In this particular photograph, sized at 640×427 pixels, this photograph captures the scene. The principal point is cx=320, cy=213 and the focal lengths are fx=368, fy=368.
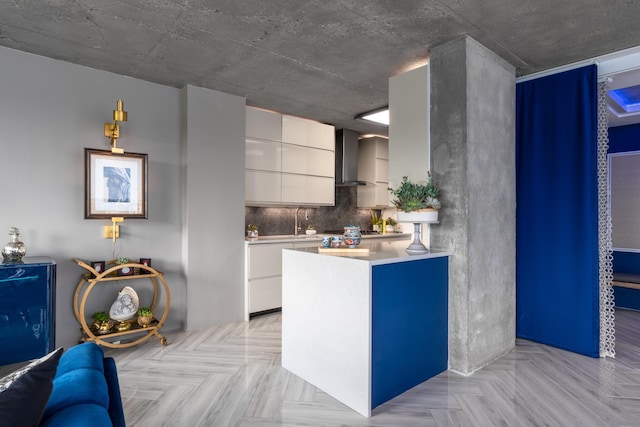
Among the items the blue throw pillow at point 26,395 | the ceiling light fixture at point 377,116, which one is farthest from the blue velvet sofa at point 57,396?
the ceiling light fixture at point 377,116

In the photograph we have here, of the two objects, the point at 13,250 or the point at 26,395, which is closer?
the point at 26,395

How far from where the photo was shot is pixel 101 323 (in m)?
3.28

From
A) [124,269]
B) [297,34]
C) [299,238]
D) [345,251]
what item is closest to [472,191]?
[345,251]

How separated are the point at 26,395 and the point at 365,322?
1.68 m

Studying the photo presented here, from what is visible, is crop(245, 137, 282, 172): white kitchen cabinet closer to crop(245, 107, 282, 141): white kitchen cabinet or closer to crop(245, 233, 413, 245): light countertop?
crop(245, 107, 282, 141): white kitchen cabinet

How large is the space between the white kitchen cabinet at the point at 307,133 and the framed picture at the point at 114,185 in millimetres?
1866

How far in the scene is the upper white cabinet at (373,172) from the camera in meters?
5.97

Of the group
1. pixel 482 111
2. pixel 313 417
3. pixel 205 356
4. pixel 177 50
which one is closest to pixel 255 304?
pixel 205 356

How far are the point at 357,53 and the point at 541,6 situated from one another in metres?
1.33

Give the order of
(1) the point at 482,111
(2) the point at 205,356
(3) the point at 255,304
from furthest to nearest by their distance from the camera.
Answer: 1. (3) the point at 255,304
2. (2) the point at 205,356
3. (1) the point at 482,111

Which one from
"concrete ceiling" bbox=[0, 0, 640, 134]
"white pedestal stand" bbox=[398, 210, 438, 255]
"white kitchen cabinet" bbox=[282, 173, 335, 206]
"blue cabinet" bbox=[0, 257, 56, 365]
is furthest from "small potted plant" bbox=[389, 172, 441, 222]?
"blue cabinet" bbox=[0, 257, 56, 365]

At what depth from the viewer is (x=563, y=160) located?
3.29m

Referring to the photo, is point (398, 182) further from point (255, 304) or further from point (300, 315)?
point (255, 304)

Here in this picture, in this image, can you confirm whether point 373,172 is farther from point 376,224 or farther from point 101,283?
point 101,283
